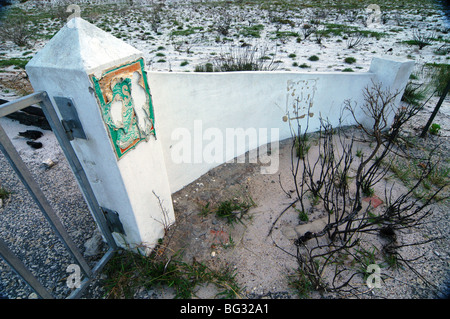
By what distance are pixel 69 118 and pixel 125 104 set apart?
37 cm

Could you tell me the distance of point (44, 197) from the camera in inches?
63.0

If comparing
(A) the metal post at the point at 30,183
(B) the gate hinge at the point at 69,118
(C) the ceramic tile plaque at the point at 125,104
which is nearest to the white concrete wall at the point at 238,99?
(C) the ceramic tile plaque at the point at 125,104

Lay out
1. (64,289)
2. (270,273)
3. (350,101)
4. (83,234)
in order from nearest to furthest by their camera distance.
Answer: (64,289), (270,273), (83,234), (350,101)

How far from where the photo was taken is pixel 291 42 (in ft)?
33.9

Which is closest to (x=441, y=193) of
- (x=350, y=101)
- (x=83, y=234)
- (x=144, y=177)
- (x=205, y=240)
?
(x=350, y=101)

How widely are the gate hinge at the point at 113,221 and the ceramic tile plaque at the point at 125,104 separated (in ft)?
2.11

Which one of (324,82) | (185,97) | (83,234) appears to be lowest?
(83,234)

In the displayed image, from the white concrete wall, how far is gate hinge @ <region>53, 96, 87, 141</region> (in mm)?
646

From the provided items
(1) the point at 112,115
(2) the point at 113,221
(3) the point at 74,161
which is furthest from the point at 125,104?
(2) the point at 113,221

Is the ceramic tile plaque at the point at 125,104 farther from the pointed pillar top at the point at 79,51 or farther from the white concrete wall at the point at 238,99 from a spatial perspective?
the white concrete wall at the point at 238,99

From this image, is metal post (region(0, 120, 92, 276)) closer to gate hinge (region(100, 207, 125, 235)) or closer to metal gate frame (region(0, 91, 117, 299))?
metal gate frame (region(0, 91, 117, 299))

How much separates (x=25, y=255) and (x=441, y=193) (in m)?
4.82

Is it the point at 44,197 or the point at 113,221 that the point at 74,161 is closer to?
the point at 44,197

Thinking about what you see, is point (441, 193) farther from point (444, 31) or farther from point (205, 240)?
point (444, 31)
